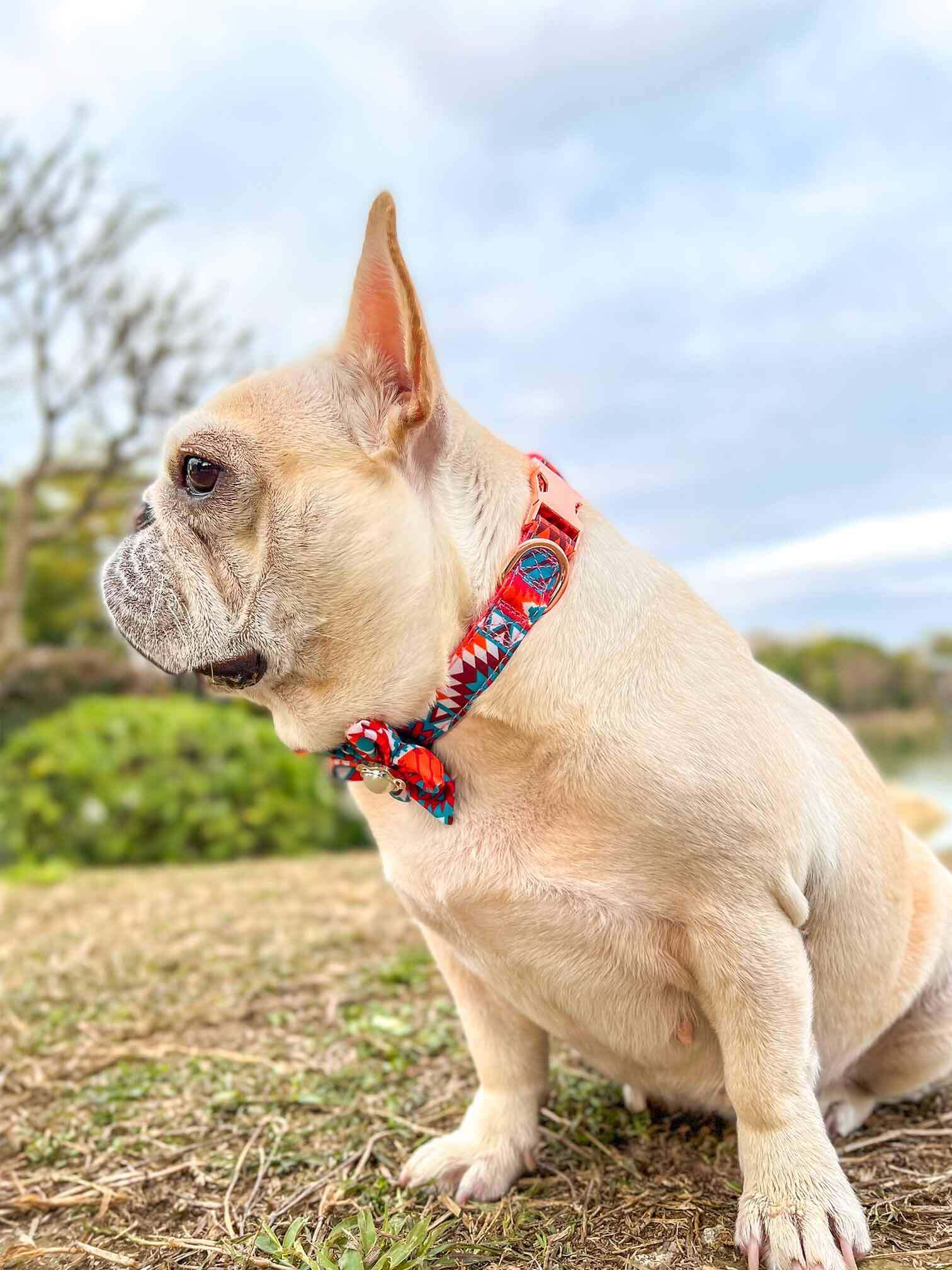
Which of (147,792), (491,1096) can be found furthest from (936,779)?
(491,1096)

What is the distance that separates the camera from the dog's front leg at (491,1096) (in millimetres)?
2400

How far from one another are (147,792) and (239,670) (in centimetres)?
690

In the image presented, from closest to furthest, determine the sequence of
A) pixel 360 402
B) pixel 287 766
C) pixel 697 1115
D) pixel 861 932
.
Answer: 1. pixel 360 402
2. pixel 861 932
3. pixel 697 1115
4. pixel 287 766

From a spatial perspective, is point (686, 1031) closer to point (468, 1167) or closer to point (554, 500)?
point (468, 1167)

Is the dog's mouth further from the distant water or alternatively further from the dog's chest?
the distant water

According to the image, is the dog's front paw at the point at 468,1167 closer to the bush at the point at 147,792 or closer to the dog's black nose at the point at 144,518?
the dog's black nose at the point at 144,518

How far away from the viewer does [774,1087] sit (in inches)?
78.0

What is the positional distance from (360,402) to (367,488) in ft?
0.65

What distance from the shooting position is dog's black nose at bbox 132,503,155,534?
225cm

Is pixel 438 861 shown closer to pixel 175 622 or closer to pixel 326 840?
pixel 175 622

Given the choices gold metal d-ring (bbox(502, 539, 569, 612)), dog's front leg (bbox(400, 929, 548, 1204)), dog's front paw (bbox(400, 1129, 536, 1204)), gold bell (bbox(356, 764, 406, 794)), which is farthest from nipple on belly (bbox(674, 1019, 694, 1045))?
gold metal d-ring (bbox(502, 539, 569, 612))

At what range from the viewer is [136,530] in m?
2.28

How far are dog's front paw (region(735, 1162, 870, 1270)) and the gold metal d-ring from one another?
1195mm

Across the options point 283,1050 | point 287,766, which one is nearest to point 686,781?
point 283,1050
